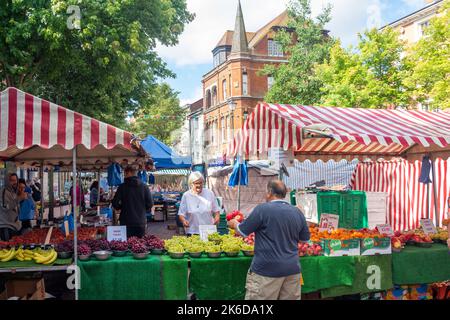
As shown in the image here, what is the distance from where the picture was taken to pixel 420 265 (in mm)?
5672

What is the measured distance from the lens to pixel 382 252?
5.50 m

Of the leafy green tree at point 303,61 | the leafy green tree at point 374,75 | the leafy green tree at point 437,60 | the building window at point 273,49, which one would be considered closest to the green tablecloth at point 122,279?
the leafy green tree at point 437,60

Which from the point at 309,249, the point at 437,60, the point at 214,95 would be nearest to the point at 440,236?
the point at 309,249

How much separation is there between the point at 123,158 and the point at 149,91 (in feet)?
37.1

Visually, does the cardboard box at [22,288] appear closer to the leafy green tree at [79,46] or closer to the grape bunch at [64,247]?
the grape bunch at [64,247]

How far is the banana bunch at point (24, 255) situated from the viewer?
490cm

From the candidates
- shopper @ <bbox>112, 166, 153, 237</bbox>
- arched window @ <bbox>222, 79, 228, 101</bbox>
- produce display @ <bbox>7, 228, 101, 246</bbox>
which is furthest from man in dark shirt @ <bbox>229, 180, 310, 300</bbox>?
arched window @ <bbox>222, 79, 228, 101</bbox>

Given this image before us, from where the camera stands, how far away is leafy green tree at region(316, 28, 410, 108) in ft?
64.8

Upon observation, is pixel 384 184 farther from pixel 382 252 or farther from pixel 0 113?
pixel 0 113

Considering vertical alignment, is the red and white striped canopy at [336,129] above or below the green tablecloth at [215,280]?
above

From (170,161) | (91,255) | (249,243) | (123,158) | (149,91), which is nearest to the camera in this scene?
(91,255)

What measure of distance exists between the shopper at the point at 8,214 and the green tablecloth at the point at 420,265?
6.91 metres

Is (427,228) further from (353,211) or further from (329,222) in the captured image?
(353,211)
